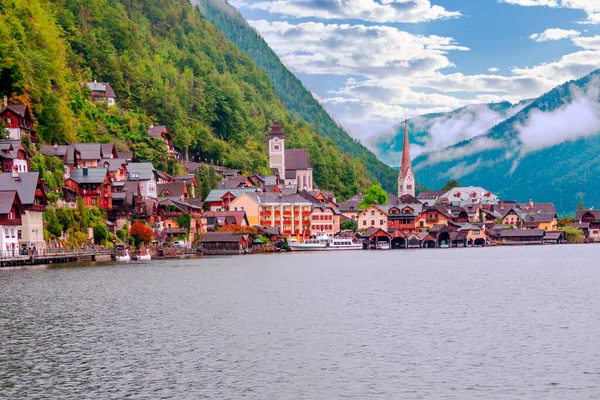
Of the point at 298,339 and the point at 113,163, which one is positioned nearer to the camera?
the point at 298,339

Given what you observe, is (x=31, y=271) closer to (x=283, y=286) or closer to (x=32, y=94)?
(x=283, y=286)

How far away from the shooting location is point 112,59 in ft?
529

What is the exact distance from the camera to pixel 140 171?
12444 cm

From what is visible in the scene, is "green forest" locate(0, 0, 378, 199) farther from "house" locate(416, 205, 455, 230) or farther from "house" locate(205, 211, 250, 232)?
Answer: "house" locate(416, 205, 455, 230)

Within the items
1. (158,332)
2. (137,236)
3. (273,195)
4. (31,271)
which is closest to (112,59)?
(273,195)

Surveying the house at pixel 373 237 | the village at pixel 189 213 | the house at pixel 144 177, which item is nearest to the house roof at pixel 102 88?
the village at pixel 189 213

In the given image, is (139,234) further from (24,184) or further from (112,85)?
(112,85)

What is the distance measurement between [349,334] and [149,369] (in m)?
10.8

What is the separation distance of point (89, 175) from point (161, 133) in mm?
42363

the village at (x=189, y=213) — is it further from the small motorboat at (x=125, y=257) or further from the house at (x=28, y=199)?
the small motorboat at (x=125, y=257)

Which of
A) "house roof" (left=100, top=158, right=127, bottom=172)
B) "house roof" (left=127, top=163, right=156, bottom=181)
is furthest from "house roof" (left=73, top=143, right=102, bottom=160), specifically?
"house roof" (left=127, top=163, right=156, bottom=181)

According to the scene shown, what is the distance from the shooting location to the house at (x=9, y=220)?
80.3 meters

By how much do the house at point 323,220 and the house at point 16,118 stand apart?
57.3 metres

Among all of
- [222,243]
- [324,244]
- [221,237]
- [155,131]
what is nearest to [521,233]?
[324,244]
